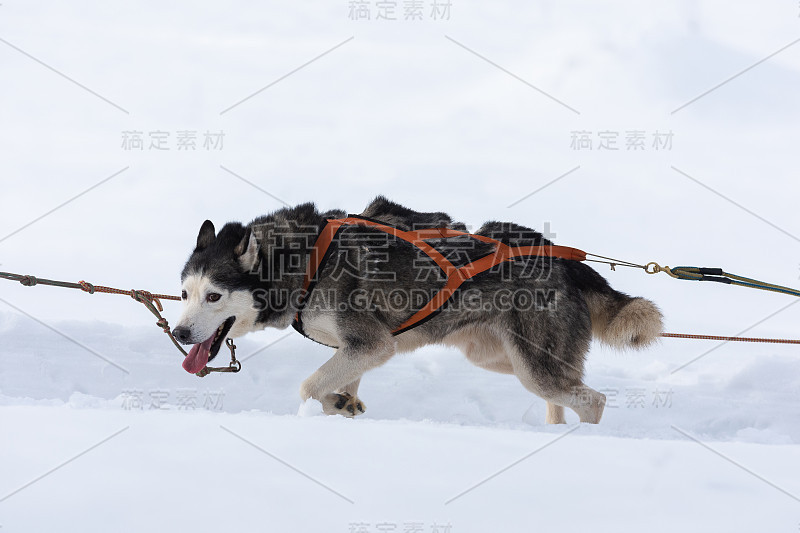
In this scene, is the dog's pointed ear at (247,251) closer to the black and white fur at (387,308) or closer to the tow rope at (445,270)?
the black and white fur at (387,308)

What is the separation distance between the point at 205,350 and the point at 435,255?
1724 mm

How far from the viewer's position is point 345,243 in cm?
439

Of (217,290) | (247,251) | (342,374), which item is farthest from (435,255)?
(217,290)

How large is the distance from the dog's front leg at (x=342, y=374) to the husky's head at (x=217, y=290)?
2.08ft

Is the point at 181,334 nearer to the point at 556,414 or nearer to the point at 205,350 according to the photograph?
the point at 205,350

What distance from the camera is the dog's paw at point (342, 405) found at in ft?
13.7

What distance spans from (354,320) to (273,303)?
578 mm

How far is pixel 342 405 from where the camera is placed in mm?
4230

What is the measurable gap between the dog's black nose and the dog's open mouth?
228mm

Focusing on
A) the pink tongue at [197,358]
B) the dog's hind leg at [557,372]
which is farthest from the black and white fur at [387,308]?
the pink tongue at [197,358]

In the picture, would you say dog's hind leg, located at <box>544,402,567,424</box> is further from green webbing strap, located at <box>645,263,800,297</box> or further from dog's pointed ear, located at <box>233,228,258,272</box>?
dog's pointed ear, located at <box>233,228,258,272</box>

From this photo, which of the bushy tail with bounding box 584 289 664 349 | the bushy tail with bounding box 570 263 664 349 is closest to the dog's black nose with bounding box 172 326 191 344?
the bushy tail with bounding box 570 263 664 349

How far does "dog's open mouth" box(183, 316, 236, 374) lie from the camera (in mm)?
4008

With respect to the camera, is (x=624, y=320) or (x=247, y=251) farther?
(x=624, y=320)
